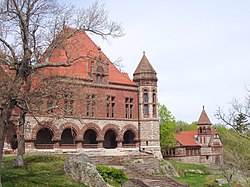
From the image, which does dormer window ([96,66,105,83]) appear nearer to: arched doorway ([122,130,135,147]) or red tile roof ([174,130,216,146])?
arched doorway ([122,130,135,147])

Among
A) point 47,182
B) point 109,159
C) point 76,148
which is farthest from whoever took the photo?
point 76,148

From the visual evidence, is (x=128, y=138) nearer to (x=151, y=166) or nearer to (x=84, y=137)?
(x=84, y=137)

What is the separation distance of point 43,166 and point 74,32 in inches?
375

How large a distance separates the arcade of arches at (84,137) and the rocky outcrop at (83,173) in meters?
9.20

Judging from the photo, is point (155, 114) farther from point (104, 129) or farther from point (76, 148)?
point (76, 148)

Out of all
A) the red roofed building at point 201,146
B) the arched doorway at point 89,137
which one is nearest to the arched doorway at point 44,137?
the arched doorway at point 89,137

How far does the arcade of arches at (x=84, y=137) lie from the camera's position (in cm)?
3011

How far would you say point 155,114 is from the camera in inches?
1385

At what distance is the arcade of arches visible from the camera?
30109mm

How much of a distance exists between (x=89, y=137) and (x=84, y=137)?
2.11ft

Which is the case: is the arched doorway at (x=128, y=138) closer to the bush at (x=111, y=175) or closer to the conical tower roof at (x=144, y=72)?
the conical tower roof at (x=144, y=72)

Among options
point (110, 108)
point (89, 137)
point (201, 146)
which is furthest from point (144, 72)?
point (201, 146)

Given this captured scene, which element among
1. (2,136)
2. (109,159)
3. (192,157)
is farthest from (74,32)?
(192,157)

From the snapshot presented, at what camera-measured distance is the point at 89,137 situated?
34.5 m
